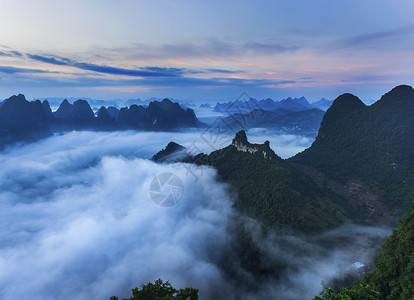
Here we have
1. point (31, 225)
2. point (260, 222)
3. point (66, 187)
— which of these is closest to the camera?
point (260, 222)

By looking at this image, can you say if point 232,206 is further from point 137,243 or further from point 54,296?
point 54,296

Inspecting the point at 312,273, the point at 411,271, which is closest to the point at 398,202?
the point at 312,273

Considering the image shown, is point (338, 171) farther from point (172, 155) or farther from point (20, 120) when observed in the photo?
point (20, 120)

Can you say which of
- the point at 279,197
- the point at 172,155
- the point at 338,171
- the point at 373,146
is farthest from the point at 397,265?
the point at 172,155

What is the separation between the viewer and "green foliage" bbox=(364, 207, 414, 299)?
18547mm

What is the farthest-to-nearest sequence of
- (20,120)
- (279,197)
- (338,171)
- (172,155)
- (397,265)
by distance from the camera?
(20,120)
(172,155)
(338,171)
(279,197)
(397,265)

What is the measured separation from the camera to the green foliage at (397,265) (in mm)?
18547

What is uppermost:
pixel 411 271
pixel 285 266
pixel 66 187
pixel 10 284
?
pixel 411 271

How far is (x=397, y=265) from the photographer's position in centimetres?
2041

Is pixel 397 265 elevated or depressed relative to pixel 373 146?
depressed

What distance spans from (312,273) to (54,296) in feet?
152

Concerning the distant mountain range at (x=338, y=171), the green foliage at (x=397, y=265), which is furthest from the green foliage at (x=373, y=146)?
the green foliage at (x=397, y=265)

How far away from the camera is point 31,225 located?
66.8 metres

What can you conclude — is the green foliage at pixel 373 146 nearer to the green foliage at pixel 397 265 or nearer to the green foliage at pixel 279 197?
the green foliage at pixel 279 197
